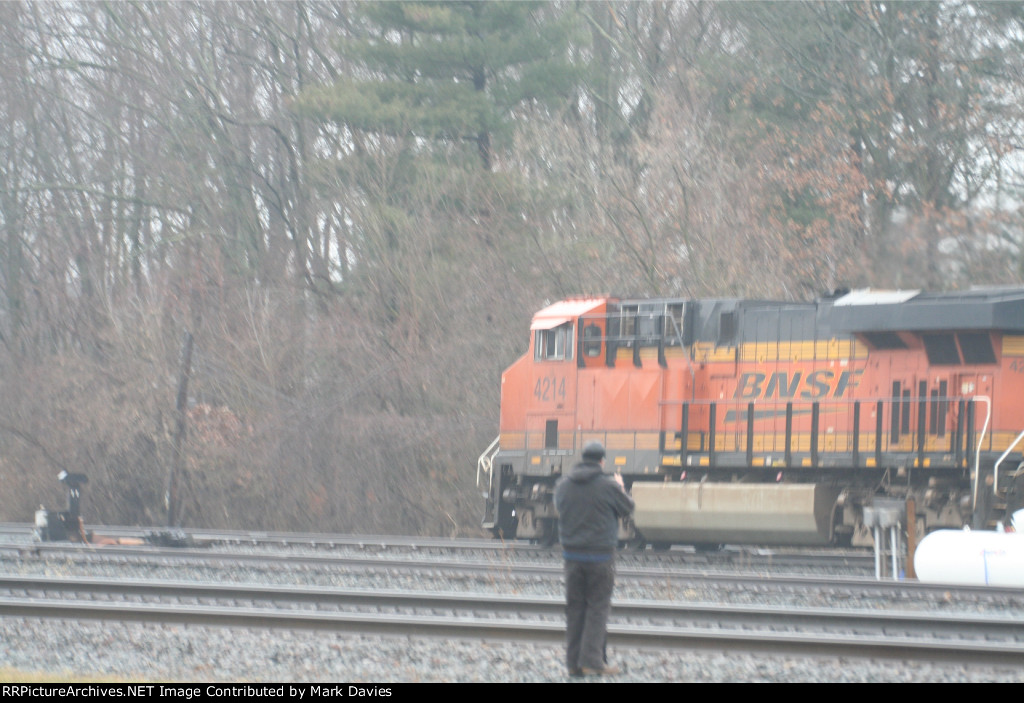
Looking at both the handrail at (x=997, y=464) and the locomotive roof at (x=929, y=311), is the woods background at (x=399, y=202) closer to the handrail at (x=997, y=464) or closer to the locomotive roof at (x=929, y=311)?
the locomotive roof at (x=929, y=311)

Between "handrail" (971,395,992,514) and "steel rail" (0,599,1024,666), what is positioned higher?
"handrail" (971,395,992,514)

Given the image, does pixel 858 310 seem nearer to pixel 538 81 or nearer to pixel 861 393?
pixel 861 393

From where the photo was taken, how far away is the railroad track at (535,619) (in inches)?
317

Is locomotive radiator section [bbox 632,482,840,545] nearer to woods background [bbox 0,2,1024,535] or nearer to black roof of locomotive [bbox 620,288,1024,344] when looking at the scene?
black roof of locomotive [bbox 620,288,1024,344]

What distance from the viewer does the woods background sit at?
22875 millimetres

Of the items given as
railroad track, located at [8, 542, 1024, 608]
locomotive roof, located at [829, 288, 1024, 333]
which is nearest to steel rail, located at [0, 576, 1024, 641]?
railroad track, located at [8, 542, 1024, 608]

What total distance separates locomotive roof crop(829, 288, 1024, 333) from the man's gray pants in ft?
25.7

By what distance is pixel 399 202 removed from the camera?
26.8 meters

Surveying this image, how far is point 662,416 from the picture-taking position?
16.0m

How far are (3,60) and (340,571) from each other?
2363cm

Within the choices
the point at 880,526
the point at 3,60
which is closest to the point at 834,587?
the point at 880,526

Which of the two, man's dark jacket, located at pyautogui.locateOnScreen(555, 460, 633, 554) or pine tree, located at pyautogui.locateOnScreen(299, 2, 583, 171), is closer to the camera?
man's dark jacket, located at pyautogui.locateOnScreen(555, 460, 633, 554)

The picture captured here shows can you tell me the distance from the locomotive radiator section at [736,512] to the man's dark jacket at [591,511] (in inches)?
297

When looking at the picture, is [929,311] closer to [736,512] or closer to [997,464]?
[997,464]
